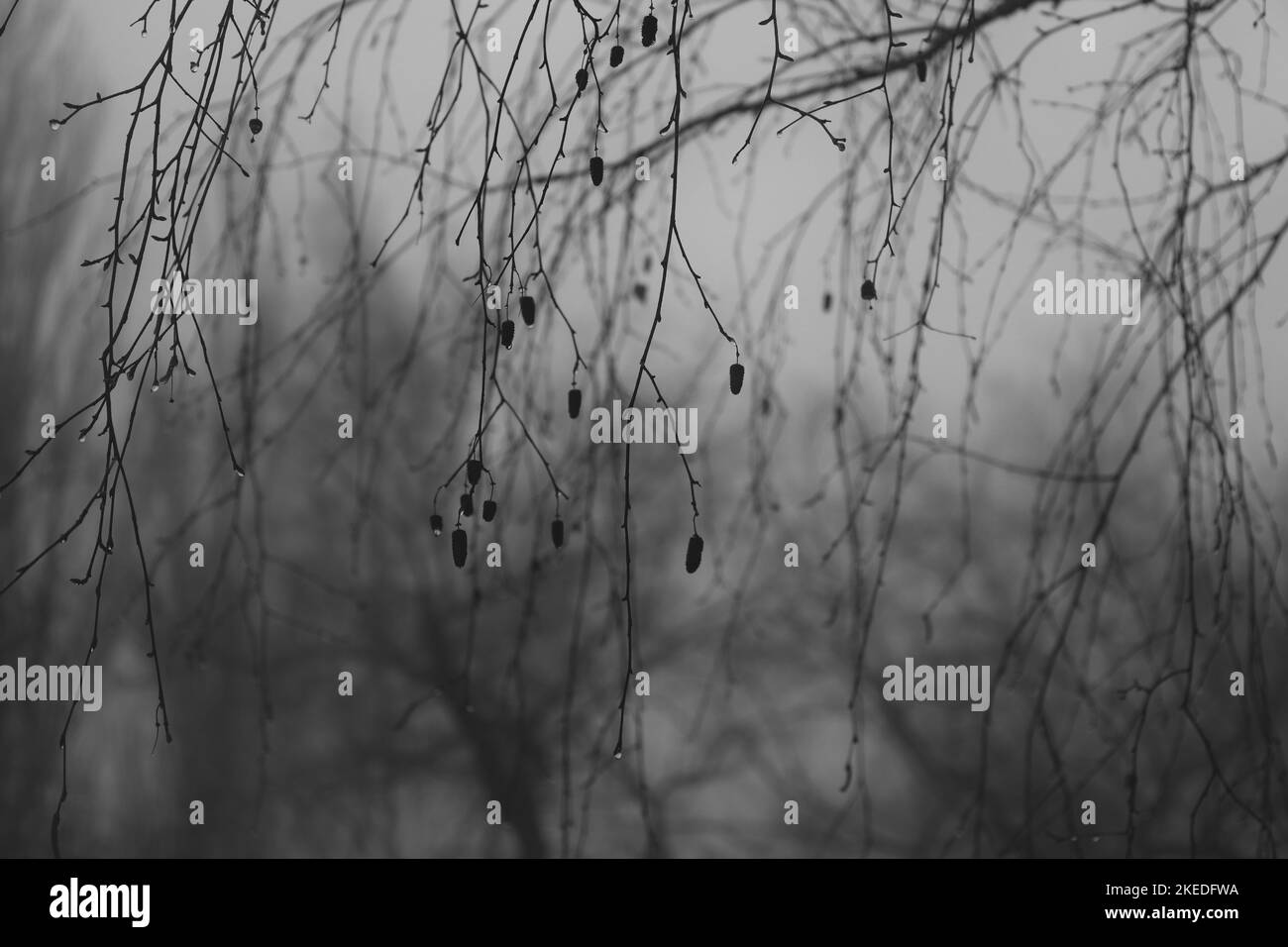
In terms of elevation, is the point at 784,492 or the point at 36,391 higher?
the point at 36,391

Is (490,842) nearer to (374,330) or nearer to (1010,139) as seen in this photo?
(374,330)

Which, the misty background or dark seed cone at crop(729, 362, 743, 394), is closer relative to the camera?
dark seed cone at crop(729, 362, 743, 394)

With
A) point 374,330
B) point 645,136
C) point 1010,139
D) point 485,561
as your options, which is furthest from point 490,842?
point 1010,139

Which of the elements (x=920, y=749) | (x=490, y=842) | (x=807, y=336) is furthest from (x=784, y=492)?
(x=490, y=842)

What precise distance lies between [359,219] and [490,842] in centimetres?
87

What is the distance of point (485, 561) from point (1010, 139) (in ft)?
2.95

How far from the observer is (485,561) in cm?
159

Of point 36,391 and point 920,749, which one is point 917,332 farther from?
point 36,391

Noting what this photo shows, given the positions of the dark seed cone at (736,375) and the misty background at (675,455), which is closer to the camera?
the dark seed cone at (736,375)

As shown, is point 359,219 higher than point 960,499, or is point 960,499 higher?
point 359,219

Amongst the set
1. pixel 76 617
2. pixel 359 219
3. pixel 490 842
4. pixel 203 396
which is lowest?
A: pixel 490 842

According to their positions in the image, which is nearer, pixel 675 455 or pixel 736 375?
pixel 736 375

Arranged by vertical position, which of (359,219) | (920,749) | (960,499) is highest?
(359,219)

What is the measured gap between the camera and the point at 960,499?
1.57m
